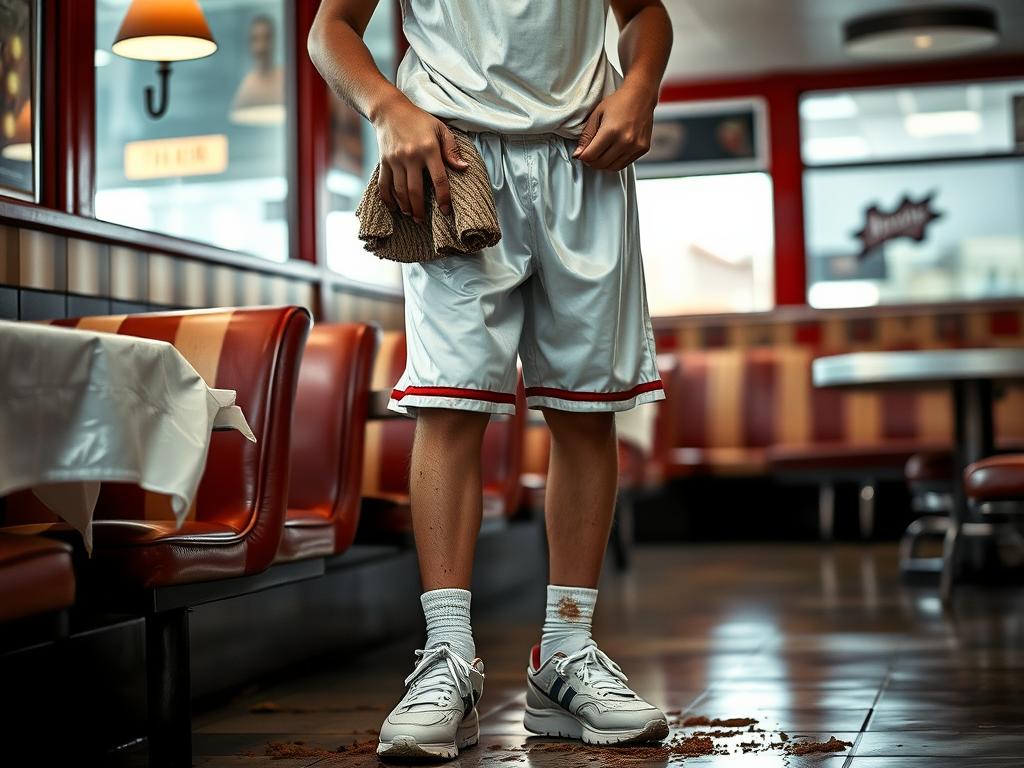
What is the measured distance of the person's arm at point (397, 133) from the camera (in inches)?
69.3

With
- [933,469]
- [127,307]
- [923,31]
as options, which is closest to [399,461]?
[127,307]

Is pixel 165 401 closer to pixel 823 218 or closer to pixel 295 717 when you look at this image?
pixel 295 717

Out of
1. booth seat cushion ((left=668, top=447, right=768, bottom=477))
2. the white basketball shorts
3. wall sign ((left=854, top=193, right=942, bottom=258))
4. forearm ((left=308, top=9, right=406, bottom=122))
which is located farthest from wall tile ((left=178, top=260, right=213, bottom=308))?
wall sign ((left=854, top=193, right=942, bottom=258))

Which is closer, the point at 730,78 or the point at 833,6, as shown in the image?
the point at 833,6

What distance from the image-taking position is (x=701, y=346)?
7516 mm

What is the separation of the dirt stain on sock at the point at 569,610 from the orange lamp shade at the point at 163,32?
1817 millimetres

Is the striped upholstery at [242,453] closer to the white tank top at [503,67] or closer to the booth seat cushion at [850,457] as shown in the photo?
the white tank top at [503,67]

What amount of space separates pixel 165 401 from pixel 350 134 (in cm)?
334

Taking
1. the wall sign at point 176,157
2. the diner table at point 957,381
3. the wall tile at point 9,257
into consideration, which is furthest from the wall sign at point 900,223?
the wall tile at point 9,257

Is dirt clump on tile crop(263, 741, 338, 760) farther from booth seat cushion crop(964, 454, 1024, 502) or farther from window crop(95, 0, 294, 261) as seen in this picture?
booth seat cushion crop(964, 454, 1024, 502)

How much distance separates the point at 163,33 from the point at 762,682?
6.42ft

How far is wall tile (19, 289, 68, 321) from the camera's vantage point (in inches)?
97.5

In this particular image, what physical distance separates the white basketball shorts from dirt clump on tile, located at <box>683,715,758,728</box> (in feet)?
1.68

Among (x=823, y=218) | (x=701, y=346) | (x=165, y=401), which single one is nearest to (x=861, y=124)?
(x=823, y=218)
